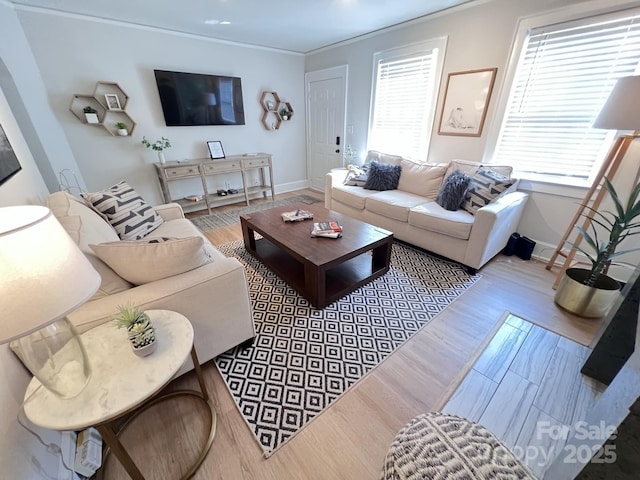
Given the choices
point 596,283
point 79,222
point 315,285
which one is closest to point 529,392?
point 596,283

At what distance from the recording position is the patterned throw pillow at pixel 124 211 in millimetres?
1777

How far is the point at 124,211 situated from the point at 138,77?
7.99ft

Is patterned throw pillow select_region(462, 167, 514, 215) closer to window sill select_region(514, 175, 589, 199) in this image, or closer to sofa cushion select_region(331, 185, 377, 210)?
window sill select_region(514, 175, 589, 199)

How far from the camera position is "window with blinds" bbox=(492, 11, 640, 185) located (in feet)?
6.56

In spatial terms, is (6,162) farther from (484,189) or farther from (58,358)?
(484,189)

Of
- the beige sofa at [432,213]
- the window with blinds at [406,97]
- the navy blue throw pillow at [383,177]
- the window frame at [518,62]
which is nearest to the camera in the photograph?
the window frame at [518,62]

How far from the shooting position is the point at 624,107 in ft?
5.29

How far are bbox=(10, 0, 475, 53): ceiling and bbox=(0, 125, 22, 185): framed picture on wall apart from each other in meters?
1.95

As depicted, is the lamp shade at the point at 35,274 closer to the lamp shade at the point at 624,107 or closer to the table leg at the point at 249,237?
the table leg at the point at 249,237

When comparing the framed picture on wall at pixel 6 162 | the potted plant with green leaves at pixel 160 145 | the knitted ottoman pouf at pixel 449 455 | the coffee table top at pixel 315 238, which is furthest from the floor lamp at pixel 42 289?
the potted plant with green leaves at pixel 160 145

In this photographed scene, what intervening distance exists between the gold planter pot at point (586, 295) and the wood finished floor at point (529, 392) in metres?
0.36

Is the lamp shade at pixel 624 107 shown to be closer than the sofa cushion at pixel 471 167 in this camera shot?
Yes

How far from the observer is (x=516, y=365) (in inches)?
58.6

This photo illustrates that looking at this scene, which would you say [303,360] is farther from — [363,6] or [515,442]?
[363,6]
